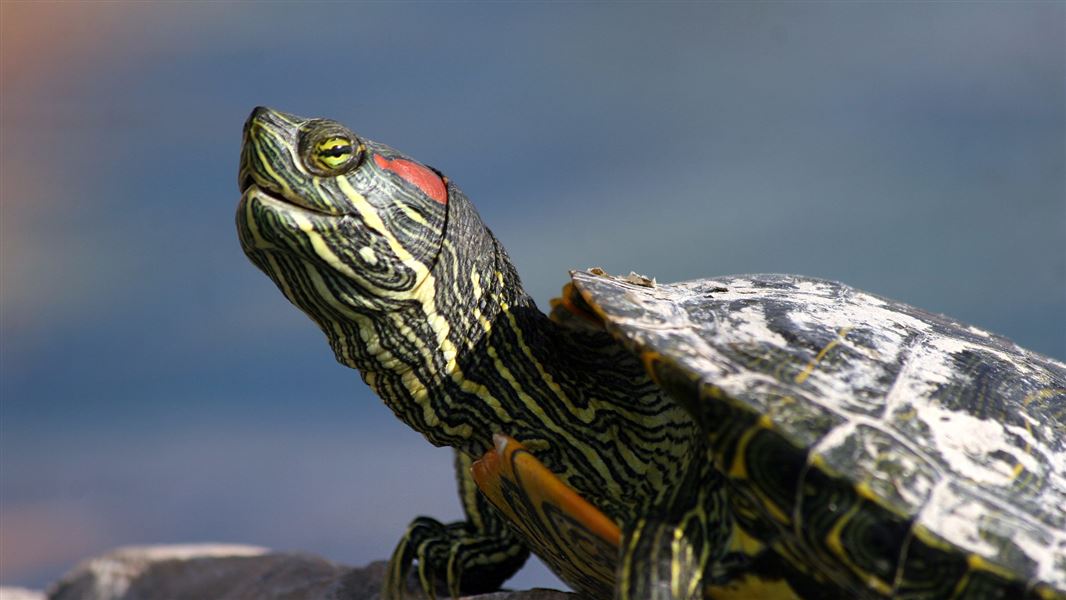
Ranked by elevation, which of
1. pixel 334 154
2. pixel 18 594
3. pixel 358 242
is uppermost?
pixel 334 154

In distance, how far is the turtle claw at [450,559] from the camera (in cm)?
361

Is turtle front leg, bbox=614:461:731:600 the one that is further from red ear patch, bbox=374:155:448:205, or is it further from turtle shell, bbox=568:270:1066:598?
red ear patch, bbox=374:155:448:205

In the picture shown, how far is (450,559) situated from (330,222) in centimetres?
157

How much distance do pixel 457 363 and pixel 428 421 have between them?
204 millimetres

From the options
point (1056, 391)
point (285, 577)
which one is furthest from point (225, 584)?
point (1056, 391)

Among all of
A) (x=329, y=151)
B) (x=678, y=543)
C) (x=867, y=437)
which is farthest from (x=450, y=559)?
(x=867, y=437)

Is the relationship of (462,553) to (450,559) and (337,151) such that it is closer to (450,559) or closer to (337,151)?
(450,559)

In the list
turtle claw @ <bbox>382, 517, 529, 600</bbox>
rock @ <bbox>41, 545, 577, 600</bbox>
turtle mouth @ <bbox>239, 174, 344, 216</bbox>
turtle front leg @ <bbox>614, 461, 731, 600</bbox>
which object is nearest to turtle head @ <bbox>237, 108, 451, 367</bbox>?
turtle mouth @ <bbox>239, 174, 344, 216</bbox>

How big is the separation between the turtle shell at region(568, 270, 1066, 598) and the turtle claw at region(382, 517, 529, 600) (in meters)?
1.35

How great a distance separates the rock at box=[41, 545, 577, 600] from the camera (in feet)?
14.0

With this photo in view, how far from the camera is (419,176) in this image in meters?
2.98

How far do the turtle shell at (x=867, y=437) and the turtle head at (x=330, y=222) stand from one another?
0.54 meters

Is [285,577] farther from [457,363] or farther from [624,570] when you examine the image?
[624,570]

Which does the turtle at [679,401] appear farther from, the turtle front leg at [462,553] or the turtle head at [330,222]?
the turtle front leg at [462,553]
